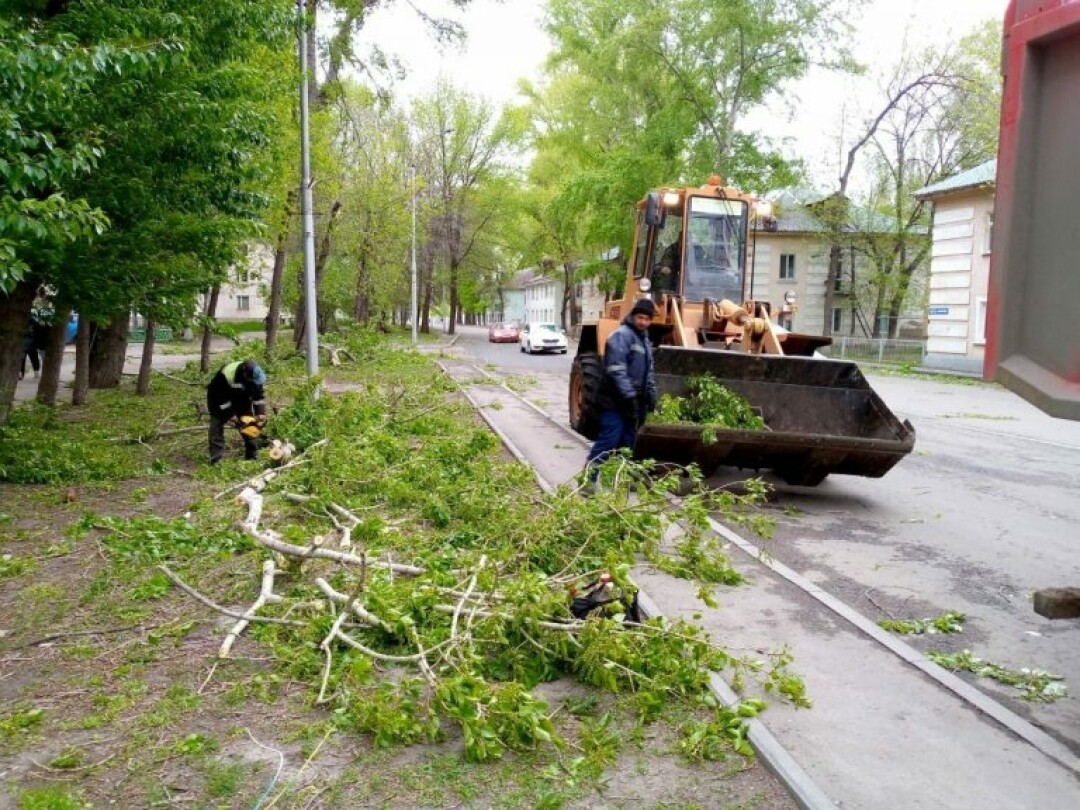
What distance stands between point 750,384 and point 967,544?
2.57 metres

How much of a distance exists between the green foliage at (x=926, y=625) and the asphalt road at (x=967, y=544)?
0.08 meters

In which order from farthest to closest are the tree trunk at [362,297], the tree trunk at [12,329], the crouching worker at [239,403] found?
the tree trunk at [362,297] < the crouching worker at [239,403] < the tree trunk at [12,329]

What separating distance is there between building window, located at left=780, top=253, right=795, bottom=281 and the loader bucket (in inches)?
1825

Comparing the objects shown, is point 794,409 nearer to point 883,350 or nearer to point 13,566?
point 13,566

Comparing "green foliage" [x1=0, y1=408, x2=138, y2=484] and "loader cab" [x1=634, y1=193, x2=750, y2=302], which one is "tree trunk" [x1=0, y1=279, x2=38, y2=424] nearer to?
"green foliage" [x1=0, y1=408, x2=138, y2=484]

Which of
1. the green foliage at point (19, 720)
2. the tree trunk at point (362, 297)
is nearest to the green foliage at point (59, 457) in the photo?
the green foliage at point (19, 720)

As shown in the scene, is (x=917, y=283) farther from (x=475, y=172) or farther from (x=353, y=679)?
(x=353, y=679)

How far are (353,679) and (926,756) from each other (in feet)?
8.75

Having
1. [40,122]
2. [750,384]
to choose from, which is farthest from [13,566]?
[750,384]

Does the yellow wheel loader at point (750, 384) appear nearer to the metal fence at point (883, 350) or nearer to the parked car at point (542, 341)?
the metal fence at point (883, 350)

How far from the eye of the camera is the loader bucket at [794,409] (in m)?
8.43

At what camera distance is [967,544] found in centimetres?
739

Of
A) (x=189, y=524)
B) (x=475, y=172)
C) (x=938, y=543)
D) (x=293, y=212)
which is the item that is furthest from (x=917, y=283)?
(x=189, y=524)

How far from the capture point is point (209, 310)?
20.6 meters
